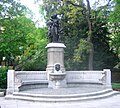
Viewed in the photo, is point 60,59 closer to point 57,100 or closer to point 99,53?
point 57,100

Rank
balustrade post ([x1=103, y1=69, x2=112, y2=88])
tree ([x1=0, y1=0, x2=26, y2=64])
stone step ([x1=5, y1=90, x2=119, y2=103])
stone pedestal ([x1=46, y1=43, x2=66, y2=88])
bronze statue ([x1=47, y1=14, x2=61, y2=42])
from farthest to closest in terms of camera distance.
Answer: tree ([x1=0, y1=0, x2=26, y2=64]) → bronze statue ([x1=47, y1=14, x2=61, y2=42]) → stone pedestal ([x1=46, y1=43, x2=66, y2=88]) → balustrade post ([x1=103, y1=69, x2=112, y2=88]) → stone step ([x1=5, y1=90, x2=119, y2=103])

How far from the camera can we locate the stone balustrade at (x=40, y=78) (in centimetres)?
1452

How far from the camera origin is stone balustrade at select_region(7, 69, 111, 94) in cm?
1452

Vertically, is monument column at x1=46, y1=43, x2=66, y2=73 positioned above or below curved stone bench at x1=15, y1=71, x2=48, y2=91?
above

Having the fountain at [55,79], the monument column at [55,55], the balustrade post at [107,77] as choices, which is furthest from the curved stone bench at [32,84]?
the balustrade post at [107,77]

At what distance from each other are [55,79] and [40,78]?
1509 millimetres

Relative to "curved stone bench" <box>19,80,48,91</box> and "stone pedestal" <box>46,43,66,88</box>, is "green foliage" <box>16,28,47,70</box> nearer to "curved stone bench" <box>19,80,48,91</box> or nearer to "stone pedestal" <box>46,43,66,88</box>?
"curved stone bench" <box>19,80,48,91</box>

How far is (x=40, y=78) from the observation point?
687 inches

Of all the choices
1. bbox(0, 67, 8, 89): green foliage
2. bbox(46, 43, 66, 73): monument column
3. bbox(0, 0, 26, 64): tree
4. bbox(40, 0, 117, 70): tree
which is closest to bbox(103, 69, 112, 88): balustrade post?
bbox(46, 43, 66, 73): monument column

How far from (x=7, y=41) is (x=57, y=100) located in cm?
1211

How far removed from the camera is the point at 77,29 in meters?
27.5

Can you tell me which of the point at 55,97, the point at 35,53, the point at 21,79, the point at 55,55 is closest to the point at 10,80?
the point at 21,79

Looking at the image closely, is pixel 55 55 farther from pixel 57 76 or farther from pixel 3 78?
pixel 3 78

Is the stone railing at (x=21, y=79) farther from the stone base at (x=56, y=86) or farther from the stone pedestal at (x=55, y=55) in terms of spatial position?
the stone pedestal at (x=55, y=55)
